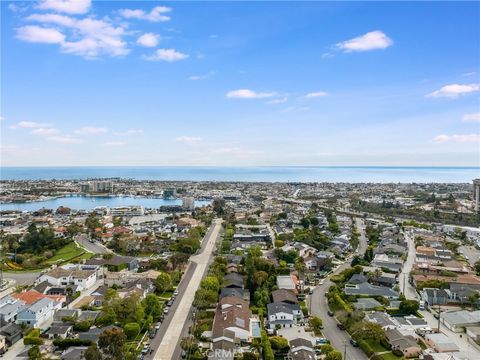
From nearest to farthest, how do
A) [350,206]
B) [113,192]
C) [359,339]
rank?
[359,339] → [350,206] → [113,192]

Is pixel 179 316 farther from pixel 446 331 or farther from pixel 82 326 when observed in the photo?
pixel 446 331

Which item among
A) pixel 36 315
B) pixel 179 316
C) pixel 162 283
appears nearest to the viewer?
pixel 36 315

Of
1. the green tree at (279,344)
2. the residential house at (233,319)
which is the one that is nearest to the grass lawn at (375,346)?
the green tree at (279,344)

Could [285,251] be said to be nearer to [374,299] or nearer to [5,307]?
[374,299]

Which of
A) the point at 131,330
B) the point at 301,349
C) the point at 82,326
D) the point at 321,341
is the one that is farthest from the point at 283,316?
the point at 82,326

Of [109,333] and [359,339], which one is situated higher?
[109,333]

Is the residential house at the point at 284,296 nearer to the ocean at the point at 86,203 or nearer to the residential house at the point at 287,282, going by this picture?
the residential house at the point at 287,282

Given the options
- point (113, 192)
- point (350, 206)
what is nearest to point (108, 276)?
point (350, 206)
